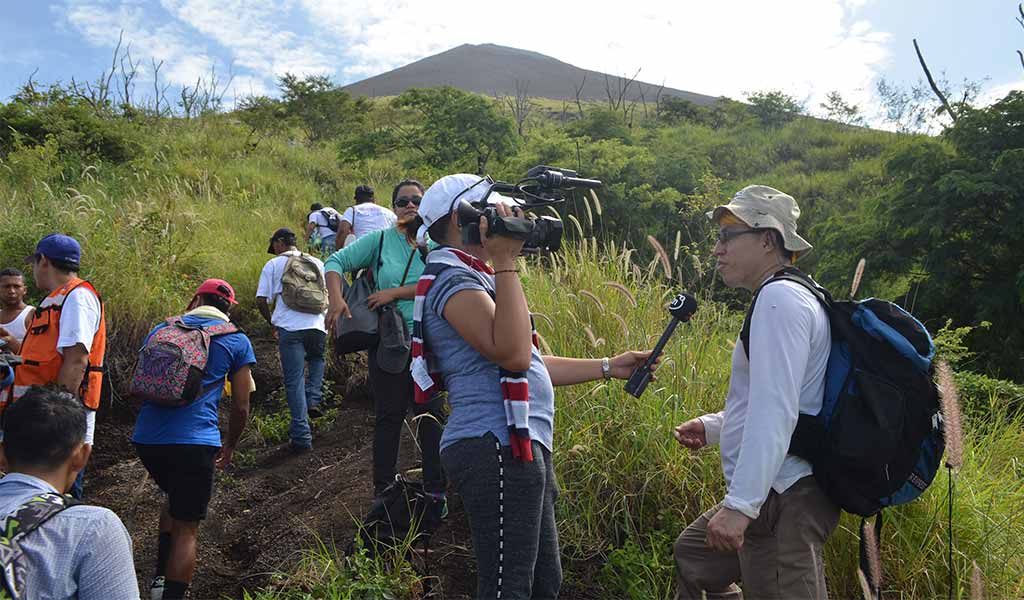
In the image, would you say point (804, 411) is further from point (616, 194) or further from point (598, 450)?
point (616, 194)

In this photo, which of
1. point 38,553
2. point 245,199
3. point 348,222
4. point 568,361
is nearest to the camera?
point 38,553

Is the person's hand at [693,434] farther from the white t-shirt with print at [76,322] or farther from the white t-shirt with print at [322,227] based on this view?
the white t-shirt with print at [322,227]

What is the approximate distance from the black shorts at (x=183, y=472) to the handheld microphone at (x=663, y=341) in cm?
232

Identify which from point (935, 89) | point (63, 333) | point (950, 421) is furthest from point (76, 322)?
Result: point (935, 89)

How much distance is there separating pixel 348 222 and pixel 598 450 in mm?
4596

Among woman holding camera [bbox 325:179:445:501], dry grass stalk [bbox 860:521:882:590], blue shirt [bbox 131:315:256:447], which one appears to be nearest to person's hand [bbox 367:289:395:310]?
woman holding camera [bbox 325:179:445:501]

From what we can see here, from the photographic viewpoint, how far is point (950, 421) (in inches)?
83.5

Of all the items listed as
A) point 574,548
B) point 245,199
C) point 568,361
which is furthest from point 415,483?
point 245,199

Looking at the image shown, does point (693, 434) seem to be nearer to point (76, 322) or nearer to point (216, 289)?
point (216, 289)

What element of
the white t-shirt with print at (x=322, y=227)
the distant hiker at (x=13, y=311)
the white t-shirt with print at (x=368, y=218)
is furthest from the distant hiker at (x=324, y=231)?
the distant hiker at (x=13, y=311)

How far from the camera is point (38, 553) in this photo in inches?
80.0

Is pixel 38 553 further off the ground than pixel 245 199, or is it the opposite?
pixel 245 199

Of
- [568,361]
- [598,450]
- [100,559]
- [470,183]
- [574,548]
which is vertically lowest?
[574,548]

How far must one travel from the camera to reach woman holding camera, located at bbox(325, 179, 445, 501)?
421 centimetres
